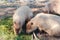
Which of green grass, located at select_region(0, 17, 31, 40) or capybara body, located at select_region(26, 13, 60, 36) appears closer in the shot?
capybara body, located at select_region(26, 13, 60, 36)

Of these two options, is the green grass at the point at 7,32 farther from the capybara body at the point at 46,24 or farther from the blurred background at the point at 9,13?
the capybara body at the point at 46,24

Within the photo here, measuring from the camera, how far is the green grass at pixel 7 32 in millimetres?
3934

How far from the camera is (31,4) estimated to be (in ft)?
19.9

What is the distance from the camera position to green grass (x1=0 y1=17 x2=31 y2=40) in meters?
3.93

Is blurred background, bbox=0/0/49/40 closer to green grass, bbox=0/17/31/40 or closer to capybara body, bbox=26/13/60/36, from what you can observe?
green grass, bbox=0/17/31/40

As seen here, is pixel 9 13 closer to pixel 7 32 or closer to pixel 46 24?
pixel 7 32

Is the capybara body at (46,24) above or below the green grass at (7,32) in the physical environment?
above

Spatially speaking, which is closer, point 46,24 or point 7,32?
point 46,24

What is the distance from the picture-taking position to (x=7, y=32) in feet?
13.8

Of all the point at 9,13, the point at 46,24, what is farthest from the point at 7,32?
the point at 9,13

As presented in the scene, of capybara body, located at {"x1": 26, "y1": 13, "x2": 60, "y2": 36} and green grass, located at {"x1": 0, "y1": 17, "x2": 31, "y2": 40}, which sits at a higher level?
capybara body, located at {"x1": 26, "y1": 13, "x2": 60, "y2": 36}

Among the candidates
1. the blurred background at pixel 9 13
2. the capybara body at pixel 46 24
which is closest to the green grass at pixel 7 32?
the blurred background at pixel 9 13

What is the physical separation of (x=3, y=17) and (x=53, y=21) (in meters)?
1.68

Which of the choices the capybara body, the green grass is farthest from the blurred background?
the capybara body
